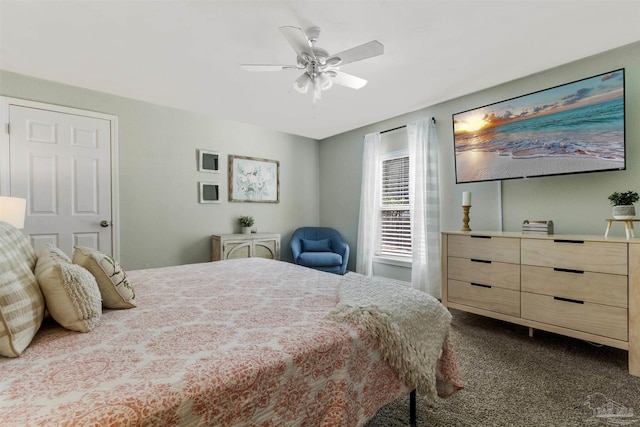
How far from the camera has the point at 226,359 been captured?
91 centimetres

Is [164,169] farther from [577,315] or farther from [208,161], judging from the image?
[577,315]

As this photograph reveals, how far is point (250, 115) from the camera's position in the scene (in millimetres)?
4090

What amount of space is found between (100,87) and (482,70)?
398 cm

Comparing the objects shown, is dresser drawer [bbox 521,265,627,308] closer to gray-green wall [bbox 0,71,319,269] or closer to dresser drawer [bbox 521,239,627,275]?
dresser drawer [bbox 521,239,627,275]

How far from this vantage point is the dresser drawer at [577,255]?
1.99m

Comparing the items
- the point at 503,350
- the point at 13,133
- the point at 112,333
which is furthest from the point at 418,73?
the point at 13,133

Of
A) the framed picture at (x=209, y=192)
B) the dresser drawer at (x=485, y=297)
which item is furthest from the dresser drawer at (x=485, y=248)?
the framed picture at (x=209, y=192)

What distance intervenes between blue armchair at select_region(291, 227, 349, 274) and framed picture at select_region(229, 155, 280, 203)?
76 centimetres

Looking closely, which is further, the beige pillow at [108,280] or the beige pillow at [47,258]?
the beige pillow at [108,280]

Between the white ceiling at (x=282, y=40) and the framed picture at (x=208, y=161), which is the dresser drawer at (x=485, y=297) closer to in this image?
the white ceiling at (x=282, y=40)

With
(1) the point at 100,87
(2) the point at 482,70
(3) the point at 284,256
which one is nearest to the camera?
(2) the point at 482,70

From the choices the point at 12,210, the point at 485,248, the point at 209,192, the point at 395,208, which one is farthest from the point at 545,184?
the point at 12,210

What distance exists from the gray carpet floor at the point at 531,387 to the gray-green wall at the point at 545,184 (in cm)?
106

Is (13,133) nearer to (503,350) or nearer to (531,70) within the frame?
(503,350)
